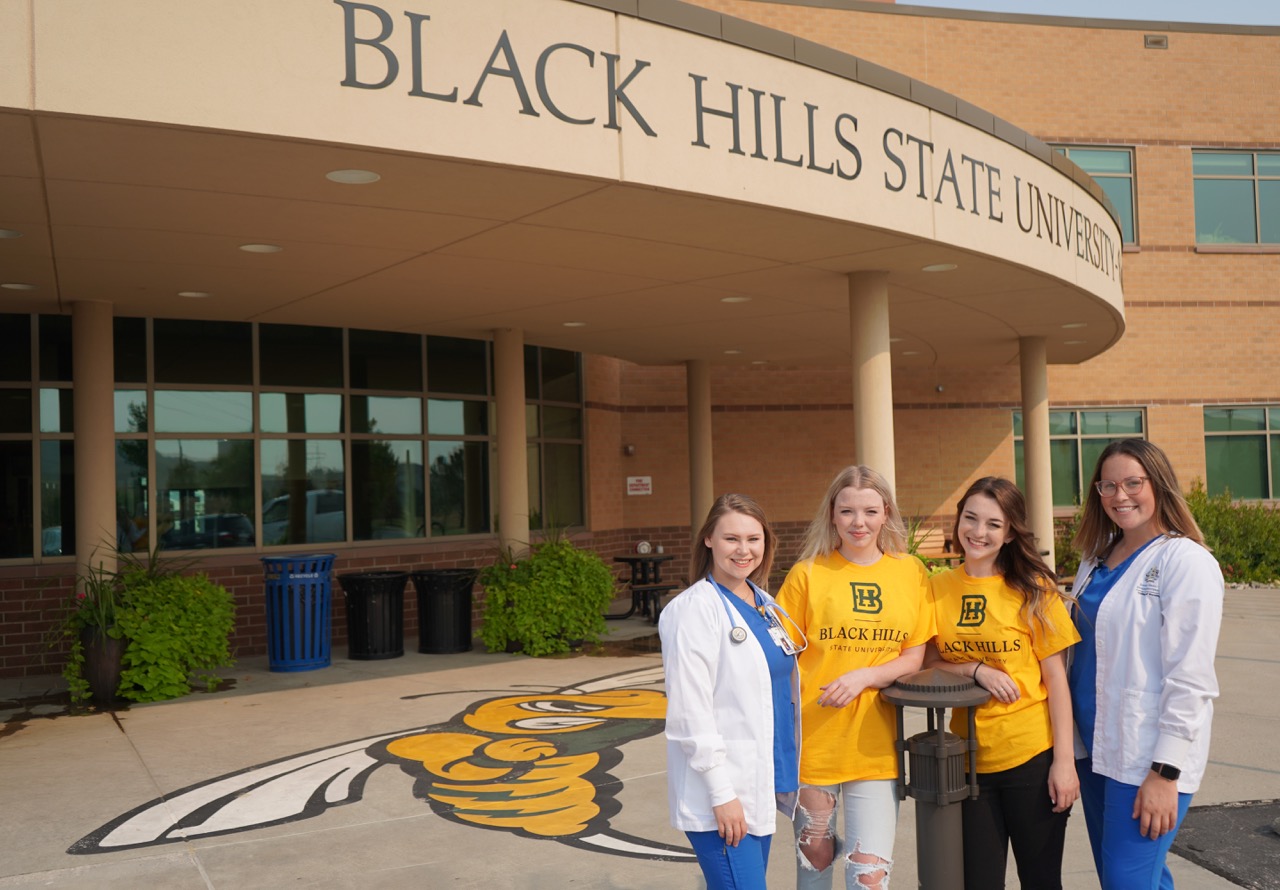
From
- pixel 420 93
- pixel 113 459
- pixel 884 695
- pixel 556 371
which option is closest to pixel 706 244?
pixel 420 93

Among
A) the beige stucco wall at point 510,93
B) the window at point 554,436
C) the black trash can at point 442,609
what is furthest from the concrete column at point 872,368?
the window at point 554,436

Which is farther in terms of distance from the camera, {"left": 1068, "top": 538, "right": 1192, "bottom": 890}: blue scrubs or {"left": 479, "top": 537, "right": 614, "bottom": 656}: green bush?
{"left": 479, "top": 537, "right": 614, "bottom": 656}: green bush

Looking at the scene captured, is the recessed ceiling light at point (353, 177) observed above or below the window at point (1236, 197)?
below

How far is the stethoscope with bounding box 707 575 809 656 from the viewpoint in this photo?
10.9 feet

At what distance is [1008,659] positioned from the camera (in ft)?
11.4

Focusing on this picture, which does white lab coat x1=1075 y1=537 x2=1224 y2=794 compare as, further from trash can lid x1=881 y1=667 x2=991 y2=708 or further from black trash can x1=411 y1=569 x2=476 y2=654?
black trash can x1=411 y1=569 x2=476 y2=654

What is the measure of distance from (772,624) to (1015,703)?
2.59 ft

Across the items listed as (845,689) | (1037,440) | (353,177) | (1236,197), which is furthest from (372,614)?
(1236,197)

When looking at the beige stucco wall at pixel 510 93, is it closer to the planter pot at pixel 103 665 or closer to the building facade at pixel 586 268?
the building facade at pixel 586 268

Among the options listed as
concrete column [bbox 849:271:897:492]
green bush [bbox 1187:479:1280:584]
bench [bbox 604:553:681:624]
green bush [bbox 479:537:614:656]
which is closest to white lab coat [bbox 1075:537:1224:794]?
concrete column [bbox 849:271:897:492]

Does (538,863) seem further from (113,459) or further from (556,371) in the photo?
(556,371)

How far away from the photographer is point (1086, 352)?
17016 mm

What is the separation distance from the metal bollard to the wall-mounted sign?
47.8ft

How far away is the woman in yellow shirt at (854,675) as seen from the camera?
3498 mm
